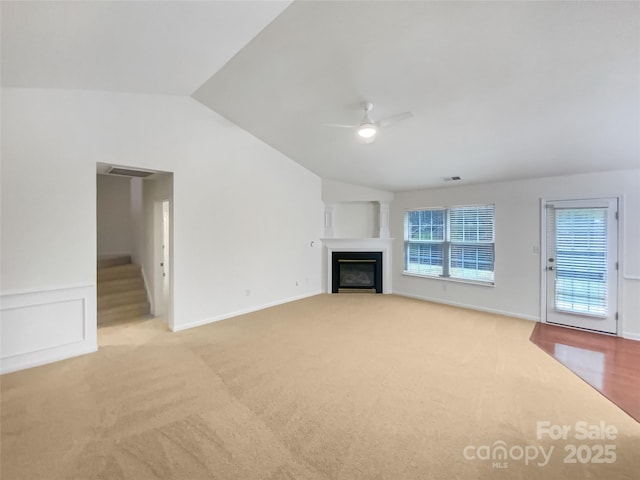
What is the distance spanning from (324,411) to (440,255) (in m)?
4.37

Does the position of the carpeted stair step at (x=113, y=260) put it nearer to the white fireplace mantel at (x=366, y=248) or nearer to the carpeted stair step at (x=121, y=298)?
the carpeted stair step at (x=121, y=298)

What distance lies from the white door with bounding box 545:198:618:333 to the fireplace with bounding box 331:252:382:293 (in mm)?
3017

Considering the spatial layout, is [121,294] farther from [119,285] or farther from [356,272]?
[356,272]

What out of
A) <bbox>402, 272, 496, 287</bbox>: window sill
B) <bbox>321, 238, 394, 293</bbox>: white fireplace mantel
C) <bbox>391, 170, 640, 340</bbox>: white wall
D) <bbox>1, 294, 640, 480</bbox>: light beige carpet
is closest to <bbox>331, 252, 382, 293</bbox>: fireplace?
<bbox>321, 238, 394, 293</bbox>: white fireplace mantel

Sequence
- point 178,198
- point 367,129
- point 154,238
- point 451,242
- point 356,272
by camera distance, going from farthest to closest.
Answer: point 356,272, point 451,242, point 154,238, point 178,198, point 367,129

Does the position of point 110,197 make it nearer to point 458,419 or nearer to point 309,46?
point 309,46

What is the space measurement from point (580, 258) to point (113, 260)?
8121 mm

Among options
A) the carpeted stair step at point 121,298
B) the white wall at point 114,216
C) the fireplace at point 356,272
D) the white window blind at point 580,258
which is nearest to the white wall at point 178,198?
the fireplace at point 356,272

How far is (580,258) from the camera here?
4.17m

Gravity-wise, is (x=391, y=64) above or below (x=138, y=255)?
above

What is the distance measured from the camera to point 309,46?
2.63m

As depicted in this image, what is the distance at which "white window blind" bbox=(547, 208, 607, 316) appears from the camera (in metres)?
4.02

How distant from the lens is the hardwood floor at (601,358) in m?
2.54

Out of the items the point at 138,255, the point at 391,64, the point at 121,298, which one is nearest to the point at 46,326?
the point at 121,298
